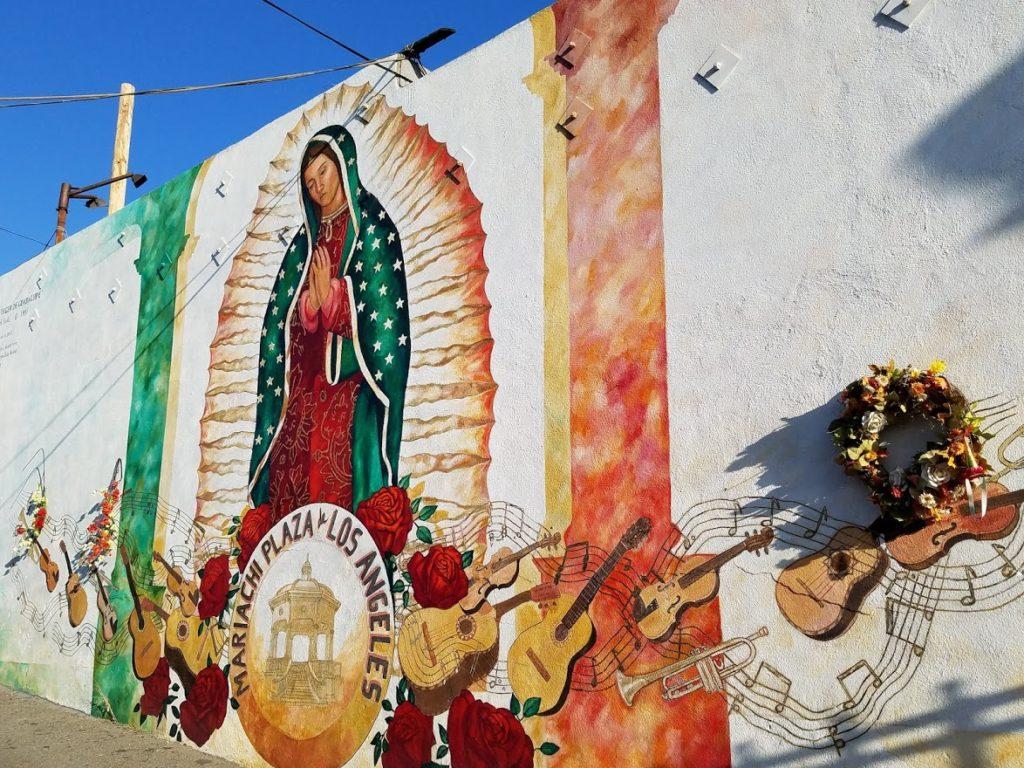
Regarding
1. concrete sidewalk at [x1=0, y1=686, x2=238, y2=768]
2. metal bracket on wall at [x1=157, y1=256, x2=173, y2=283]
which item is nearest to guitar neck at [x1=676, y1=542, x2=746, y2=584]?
concrete sidewalk at [x1=0, y1=686, x2=238, y2=768]

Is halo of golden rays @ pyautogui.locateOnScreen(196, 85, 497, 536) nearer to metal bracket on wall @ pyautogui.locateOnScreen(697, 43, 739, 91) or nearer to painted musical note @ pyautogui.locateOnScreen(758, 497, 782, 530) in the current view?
metal bracket on wall @ pyautogui.locateOnScreen(697, 43, 739, 91)

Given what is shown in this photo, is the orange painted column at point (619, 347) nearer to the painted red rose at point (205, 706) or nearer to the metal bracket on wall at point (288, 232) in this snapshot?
the metal bracket on wall at point (288, 232)

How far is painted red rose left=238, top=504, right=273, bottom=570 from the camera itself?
6.82m

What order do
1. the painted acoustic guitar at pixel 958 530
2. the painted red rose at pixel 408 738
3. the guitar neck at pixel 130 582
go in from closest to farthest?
the painted acoustic guitar at pixel 958 530 < the painted red rose at pixel 408 738 < the guitar neck at pixel 130 582

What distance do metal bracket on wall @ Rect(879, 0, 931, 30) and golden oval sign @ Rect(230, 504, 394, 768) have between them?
3.94 meters

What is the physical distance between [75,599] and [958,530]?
24.7ft

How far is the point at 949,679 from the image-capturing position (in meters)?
3.63

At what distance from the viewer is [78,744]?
7.21 m

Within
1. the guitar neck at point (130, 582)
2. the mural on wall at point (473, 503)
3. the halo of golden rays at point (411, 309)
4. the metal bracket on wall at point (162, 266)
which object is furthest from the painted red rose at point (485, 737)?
the metal bracket on wall at point (162, 266)

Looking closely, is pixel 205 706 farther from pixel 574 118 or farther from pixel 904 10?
pixel 904 10

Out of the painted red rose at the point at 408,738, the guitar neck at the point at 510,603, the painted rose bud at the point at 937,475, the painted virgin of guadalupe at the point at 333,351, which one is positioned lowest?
the painted red rose at the point at 408,738

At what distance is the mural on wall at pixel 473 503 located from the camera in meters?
3.91

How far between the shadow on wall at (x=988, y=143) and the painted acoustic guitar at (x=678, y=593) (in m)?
1.68

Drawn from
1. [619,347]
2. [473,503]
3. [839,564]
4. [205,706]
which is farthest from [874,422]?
[205,706]
